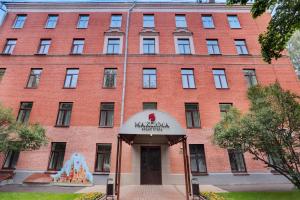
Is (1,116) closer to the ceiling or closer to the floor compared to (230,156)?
closer to the ceiling

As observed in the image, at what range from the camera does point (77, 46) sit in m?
18.2

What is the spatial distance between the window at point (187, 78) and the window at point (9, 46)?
1672 cm

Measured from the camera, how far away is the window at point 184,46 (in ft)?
59.1

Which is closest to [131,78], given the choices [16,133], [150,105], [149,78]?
[149,78]

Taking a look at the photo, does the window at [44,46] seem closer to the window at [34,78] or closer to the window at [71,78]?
the window at [34,78]

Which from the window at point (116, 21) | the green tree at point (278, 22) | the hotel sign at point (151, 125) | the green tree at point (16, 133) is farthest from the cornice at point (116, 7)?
the hotel sign at point (151, 125)

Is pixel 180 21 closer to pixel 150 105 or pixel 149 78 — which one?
pixel 149 78

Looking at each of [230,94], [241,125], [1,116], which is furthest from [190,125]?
[1,116]

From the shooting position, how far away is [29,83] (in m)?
16.5

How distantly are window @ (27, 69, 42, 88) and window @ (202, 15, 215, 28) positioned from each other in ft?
56.1

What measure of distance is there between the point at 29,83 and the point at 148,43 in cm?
1166

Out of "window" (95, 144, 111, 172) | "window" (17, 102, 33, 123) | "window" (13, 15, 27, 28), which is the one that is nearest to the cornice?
"window" (13, 15, 27, 28)

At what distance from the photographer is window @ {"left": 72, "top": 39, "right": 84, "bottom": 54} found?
18.0 meters

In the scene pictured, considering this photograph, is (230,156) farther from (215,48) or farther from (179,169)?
(215,48)
